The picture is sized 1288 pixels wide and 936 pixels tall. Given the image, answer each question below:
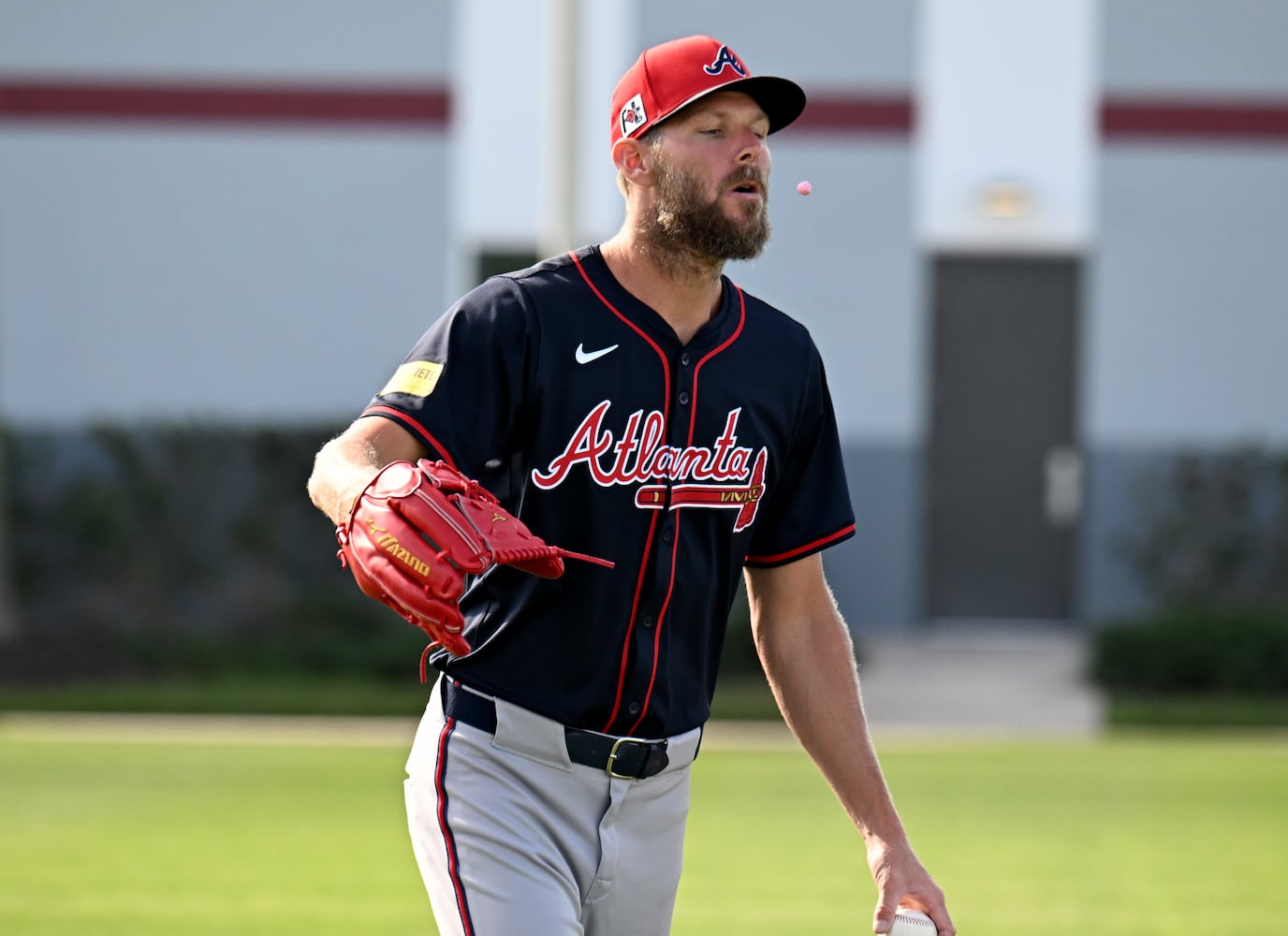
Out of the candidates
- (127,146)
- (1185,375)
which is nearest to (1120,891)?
(1185,375)

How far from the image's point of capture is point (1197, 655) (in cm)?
1336

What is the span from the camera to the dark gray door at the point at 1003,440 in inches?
605

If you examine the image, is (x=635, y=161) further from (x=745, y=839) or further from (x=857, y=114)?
(x=857, y=114)

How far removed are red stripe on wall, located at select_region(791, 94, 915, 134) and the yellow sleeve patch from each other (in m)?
12.5

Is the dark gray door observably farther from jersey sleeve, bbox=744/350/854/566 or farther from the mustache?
the mustache

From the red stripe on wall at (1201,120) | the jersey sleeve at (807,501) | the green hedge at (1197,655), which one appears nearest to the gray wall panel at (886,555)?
the green hedge at (1197,655)

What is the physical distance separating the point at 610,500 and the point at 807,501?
1.83 ft

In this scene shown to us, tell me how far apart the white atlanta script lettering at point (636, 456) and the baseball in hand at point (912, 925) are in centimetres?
89

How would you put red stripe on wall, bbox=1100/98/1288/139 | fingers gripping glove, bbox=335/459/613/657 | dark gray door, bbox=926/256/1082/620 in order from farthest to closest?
dark gray door, bbox=926/256/1082/620, red stripe on wall, bbox=1100/98/1288/139, fingers gripping glove, bbox=335/459/613/657

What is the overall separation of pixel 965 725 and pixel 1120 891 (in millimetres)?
4961

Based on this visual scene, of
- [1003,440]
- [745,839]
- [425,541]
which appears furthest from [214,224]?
[425,541]

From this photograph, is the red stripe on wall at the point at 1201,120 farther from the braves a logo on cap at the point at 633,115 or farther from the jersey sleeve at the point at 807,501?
the braves a logo on cap at the point at 633,115

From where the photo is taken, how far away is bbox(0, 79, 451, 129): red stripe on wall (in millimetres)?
15844

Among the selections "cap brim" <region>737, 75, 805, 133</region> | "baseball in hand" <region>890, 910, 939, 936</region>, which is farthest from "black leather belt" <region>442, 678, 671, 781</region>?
"cap brim" <region>737, 75, 805, 133</region>
